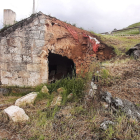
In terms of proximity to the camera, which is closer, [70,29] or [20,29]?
[20,29]

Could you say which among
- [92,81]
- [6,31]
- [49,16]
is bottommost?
[92,81]

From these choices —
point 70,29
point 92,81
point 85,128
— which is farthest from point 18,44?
point 85,128

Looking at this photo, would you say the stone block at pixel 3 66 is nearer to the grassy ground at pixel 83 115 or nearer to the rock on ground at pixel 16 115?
the grassy ground at pixel 83 115

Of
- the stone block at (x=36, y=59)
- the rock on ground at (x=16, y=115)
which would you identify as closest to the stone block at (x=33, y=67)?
the stone block at (x=36, y=59)

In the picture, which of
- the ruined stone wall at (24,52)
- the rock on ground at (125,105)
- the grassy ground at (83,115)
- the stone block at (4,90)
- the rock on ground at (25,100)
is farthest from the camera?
the stone block at (4,90)

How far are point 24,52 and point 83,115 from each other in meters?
3.49

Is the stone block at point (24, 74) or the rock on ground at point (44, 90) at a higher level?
the stone block at point (24, 74)

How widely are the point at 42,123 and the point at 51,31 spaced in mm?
3625

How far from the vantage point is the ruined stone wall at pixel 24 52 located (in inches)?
199

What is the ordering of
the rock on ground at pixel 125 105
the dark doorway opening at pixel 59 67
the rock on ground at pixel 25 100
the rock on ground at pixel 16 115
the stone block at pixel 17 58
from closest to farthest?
1. the rock on ground at pixel 125 105
2. the rock on ground at pixel 16 115
3. the rock on ground at pixel 25 100
4. the stone block at pixel 17 58
5. the dark doorway opening at pixel 59 67

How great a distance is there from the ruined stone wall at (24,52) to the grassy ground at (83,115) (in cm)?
101

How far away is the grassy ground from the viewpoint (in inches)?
101

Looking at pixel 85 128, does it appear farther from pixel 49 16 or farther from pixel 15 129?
pixel 49 16

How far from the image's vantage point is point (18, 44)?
5125 mm
